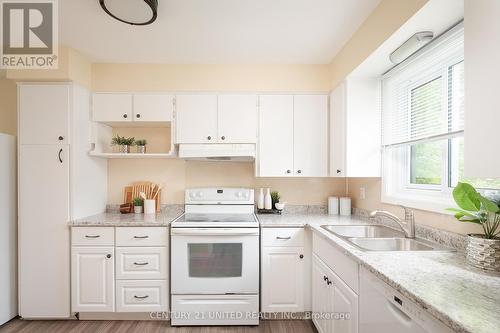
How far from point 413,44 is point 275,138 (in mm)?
Result: 1324

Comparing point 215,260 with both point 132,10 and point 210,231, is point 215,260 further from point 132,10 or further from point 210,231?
point 132,10

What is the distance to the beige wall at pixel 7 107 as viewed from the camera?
105 inches

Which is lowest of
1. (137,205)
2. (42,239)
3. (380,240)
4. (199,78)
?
(42,239)

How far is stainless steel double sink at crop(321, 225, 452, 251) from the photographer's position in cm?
156

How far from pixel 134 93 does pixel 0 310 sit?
2.23 meters

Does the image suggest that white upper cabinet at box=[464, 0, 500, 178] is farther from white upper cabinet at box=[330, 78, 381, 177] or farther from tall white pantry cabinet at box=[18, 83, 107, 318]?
tall white pantry cabinet at box=[18, 83, 107, 318]

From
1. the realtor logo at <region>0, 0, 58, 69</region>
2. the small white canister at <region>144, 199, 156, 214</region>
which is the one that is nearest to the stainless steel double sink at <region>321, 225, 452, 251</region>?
the small white canister at <region>144, 199, 156, 214</region>

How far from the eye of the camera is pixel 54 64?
2191 millimetres

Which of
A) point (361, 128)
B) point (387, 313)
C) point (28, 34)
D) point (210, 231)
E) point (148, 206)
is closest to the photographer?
point (387, 313)

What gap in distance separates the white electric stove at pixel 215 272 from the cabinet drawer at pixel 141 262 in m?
0.13

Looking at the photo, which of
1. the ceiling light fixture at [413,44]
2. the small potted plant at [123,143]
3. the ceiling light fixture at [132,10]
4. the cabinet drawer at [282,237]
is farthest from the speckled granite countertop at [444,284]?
the small potted plant at [123,143]

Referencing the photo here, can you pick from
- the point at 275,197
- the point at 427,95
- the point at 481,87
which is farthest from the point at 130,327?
the point at 427,95

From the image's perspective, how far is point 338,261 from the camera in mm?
1580

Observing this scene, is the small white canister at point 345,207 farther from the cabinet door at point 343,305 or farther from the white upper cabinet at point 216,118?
the white upper cabinet at point 216,118
